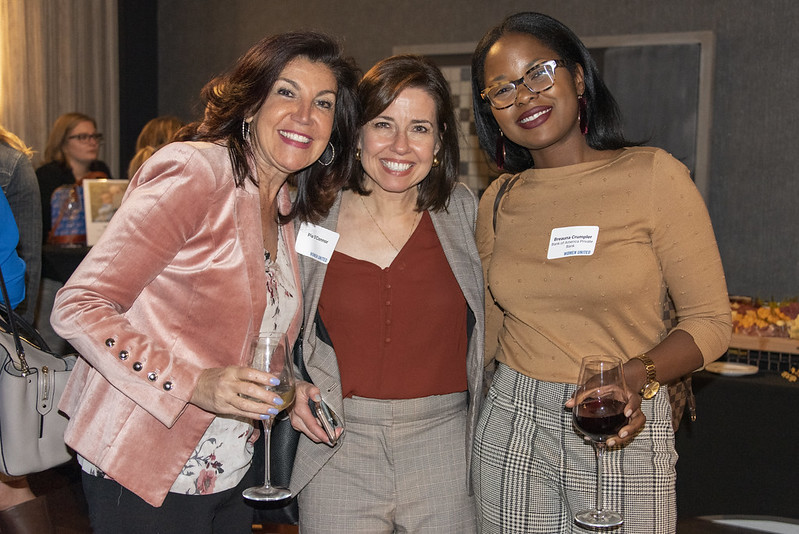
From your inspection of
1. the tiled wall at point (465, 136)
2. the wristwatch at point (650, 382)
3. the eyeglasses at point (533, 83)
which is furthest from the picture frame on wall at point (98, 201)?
the wristwatch at point (650, 382)

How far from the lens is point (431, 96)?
220cm

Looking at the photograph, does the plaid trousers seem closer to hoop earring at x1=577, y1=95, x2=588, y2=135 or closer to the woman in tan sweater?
the woman in tan sweater

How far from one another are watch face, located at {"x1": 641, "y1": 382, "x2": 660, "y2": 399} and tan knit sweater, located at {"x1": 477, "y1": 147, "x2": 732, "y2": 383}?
0.49 ft

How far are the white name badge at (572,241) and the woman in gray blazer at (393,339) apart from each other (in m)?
0.28

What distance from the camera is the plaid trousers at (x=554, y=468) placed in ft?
6.00

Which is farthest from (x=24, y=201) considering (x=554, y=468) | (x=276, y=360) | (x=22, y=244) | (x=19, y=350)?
(x=554, y=468)

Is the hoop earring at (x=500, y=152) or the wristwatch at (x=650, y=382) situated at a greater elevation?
the hoop earring at (x=500, y=152)

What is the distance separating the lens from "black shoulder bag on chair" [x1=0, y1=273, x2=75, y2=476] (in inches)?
76.8

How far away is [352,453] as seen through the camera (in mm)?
2057

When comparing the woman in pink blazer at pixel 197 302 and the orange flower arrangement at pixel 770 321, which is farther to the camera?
the orange flower arrangement at pixel 770 321

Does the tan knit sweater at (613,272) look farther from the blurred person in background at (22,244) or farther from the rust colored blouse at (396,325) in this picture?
the blurred person in background at (22,244)

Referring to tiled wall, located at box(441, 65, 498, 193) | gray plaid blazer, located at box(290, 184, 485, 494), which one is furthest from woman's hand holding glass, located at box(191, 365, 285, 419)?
tiled wall, located at box(441, 65, 498, 193)

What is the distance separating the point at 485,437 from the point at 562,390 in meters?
0.24

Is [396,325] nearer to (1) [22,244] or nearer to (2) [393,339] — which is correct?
(2) [393,339]
